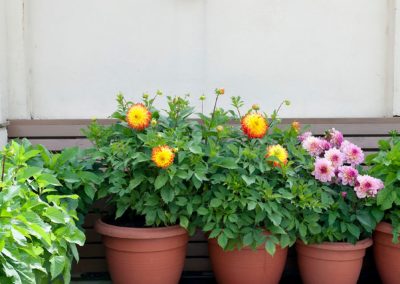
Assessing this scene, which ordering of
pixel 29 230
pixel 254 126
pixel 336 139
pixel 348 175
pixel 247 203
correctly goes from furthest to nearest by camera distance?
pixel 336 139
pixel 348 175
pixel 254 126
pixel 247 203
pixel 29 230

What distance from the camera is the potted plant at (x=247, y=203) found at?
8.66 ft

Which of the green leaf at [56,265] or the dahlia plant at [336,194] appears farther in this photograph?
the dahlia plant at [336,194]

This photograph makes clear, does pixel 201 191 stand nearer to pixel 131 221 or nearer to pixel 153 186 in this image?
pixel 153 186

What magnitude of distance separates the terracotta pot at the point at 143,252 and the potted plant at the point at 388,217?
111 centimetres

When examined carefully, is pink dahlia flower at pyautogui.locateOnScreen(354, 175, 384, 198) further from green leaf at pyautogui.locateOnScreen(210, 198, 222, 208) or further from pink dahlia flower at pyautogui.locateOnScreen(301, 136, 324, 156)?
green leaf at pyautogui.locateOnScreen(210, 198, 222, 208)

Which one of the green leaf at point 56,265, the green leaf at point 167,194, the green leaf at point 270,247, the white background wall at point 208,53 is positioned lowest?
the green leaf at point 270,247

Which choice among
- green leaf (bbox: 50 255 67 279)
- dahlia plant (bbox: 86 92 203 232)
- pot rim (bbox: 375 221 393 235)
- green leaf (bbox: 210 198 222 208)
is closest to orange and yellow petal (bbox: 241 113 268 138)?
dahlia plant (bbox: 86 92 203 232)

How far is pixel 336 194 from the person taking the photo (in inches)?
114

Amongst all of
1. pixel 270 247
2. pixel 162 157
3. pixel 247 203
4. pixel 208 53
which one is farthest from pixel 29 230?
pixel 208 53

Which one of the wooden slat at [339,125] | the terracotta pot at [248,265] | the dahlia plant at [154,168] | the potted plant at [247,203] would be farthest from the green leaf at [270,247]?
the wooden slat at [339,125]

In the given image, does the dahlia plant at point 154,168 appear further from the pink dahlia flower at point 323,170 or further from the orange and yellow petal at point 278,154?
the pink dahlia flower at point 323,170

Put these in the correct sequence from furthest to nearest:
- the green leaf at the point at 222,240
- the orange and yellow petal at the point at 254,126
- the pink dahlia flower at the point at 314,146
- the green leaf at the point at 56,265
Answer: the pink dahlia flower at the point at 314,146, the orange and yellow petal at the point at 254,126, the green leaf at the point at 222,240, the green leaf at the point at 56,265

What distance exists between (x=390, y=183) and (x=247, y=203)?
2.63 feet

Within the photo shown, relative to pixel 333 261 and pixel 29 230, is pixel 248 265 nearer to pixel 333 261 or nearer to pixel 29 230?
pixel 333 261
